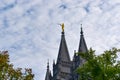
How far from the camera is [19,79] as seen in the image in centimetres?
2091

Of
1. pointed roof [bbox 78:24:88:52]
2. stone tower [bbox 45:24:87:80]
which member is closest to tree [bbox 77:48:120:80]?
pointed roof [bbox 78:24:88:52]

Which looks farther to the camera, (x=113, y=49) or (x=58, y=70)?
(x=58, y=70)

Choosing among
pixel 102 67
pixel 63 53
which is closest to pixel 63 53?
pixel 63 53

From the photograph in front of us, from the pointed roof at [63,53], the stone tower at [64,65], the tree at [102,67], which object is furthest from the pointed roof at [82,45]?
the tree at [102,67]

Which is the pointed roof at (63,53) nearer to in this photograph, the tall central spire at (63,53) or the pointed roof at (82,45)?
the tall central spire at (63,53)

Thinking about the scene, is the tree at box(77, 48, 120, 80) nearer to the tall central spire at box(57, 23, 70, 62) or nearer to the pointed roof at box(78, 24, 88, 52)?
the pointed roof at box(78, 24, 88, 52)

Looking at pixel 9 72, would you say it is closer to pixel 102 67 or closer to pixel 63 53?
pixel 102 67

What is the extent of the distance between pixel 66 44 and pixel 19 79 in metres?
50.6

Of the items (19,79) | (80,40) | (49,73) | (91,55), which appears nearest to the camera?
(19,79)

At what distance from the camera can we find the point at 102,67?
23141mm

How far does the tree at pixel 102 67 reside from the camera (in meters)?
22.8

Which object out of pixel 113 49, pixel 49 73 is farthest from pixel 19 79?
pixel 49 73

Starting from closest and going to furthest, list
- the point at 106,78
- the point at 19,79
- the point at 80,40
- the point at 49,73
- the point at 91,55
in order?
the point at 19,79 < the point at 106,78 < the point at 91,55 < the point at 80,40 < the point at 49,73

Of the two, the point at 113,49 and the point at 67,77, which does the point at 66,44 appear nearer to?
the point at 67,77
